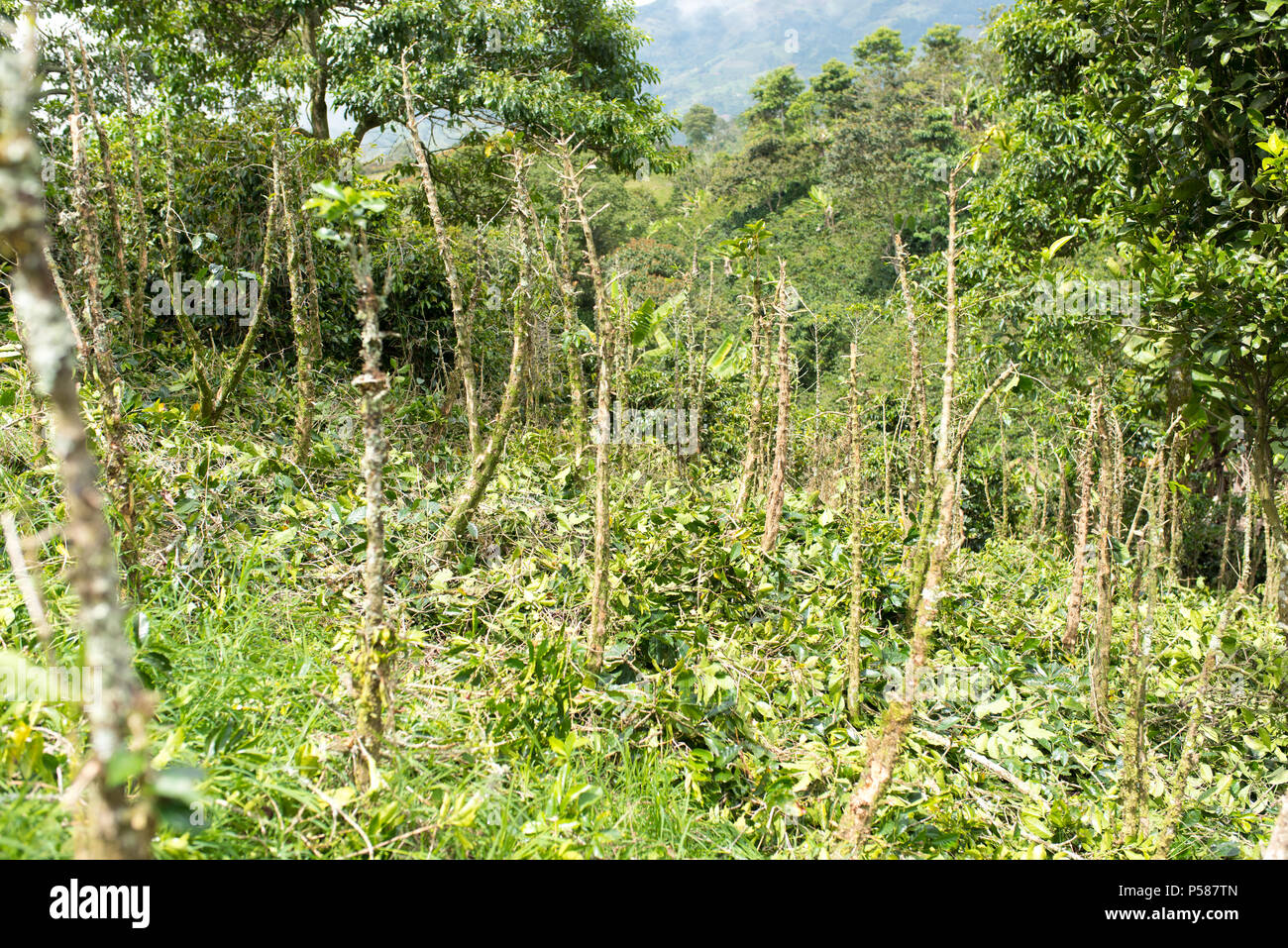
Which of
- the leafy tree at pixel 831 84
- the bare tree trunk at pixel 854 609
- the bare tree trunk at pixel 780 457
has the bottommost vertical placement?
the bare tree trunk at pixel 854 609

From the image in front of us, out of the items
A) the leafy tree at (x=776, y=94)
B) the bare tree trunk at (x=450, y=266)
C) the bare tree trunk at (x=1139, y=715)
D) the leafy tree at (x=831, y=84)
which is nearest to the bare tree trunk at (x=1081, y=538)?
the bare tree trunk at (x=1139, y=715)

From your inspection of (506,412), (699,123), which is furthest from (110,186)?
(699,123)

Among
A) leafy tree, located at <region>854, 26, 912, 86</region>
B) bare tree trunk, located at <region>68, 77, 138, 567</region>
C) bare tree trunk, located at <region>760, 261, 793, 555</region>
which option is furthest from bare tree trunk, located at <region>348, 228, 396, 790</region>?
leafy tree, located at <region>854, 26, 912, 86</region>

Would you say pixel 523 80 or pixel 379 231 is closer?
pixel 379 231

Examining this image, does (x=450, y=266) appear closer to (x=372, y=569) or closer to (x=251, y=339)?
(x=251, y=339)

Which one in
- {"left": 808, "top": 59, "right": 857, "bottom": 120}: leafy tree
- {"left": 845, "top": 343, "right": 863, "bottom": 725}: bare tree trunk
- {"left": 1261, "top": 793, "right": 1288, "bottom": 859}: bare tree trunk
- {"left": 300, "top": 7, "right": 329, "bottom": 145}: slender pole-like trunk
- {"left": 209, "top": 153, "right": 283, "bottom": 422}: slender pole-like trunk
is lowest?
{"left": 1261, "top": 793, "right": 1288, "bottom": 859}: bare tree trunk

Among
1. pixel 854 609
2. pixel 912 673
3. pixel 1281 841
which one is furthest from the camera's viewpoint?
pixel 854 609

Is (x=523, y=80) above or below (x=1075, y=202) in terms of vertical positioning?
above

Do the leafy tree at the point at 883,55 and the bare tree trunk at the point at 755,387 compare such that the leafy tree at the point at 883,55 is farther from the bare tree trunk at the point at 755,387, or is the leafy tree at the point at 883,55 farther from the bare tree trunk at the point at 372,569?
the bare tree trunk at the point at 372,569

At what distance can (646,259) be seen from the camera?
66.5 ft

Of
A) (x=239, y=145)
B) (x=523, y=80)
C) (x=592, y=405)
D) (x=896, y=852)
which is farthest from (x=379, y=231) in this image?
(x=896, y=852)

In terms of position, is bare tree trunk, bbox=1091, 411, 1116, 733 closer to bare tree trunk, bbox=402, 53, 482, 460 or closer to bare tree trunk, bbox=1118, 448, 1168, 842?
bare tree trunk, bbox=1118, 448, 1168, 842
